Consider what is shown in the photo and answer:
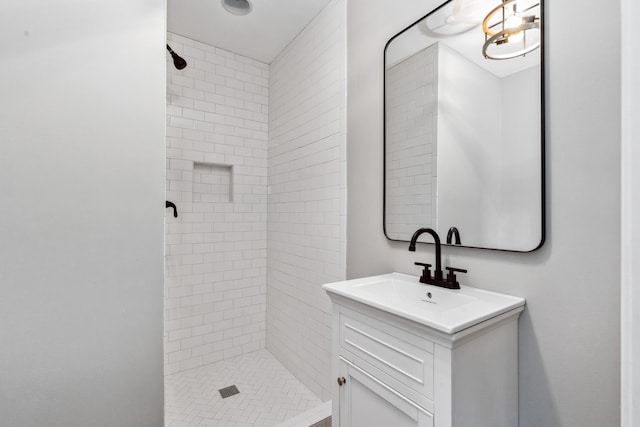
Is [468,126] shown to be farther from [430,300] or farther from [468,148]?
[430,300]

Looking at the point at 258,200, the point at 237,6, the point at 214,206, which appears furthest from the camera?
the point at 258,200

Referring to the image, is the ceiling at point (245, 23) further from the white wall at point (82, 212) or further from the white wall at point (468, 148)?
the white wall at point (468, 148)

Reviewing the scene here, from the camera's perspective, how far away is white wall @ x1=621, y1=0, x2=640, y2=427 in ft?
1.51

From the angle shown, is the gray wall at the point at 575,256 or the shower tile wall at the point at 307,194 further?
the shower tile wall at the point at 307,194

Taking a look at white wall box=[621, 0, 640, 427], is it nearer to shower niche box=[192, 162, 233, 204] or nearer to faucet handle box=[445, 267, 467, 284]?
faucet handle box=[445, 267, 467, 284]

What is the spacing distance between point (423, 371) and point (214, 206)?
7.12ft

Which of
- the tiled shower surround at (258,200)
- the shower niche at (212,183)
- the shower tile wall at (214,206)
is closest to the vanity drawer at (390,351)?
the tiled shower surround at (258,200)

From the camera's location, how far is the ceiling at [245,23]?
2.04m

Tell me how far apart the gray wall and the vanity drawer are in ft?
1.46

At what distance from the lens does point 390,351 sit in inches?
39.5

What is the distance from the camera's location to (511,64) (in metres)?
1.10

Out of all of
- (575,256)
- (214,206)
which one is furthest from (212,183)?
(575,256)

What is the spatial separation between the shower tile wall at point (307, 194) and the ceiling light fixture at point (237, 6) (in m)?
0.44

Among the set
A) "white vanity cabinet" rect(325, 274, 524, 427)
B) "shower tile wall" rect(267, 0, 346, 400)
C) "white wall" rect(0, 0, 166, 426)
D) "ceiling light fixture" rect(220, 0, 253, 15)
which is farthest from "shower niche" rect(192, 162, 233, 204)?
"white vanity cabinet" rect(325, 274, 524, 427)
